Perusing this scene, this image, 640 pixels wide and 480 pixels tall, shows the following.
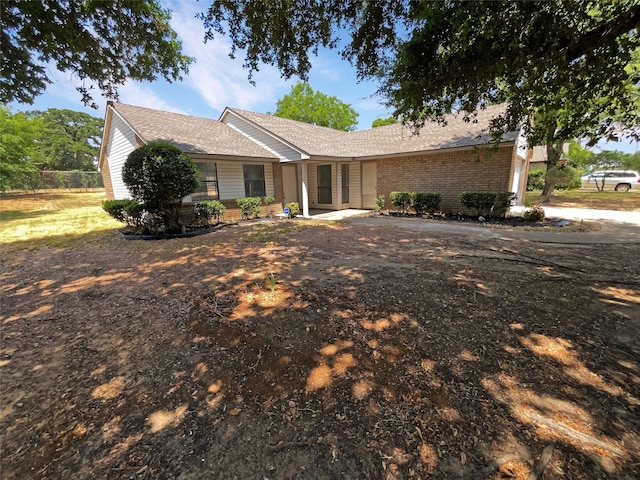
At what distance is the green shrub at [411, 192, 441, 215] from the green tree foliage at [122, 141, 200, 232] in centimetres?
870

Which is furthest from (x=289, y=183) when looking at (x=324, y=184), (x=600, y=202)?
(x=600, y=202)

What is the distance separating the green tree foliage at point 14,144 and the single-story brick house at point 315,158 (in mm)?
9102

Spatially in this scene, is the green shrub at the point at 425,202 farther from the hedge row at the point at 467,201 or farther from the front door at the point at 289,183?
the front door at the point at 289,183

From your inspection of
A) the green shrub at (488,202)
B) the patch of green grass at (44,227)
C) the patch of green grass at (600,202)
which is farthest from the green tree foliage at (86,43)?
the patch of green grass at (600,202)

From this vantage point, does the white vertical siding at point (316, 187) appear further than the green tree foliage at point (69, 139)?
No

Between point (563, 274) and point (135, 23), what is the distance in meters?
10.0

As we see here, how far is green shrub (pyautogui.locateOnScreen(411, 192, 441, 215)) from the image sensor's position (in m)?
11.5

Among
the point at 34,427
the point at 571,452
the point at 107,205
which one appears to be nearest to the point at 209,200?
the point at 107,205

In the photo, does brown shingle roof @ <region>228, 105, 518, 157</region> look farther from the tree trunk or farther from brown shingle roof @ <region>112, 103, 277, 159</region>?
the tree trunk

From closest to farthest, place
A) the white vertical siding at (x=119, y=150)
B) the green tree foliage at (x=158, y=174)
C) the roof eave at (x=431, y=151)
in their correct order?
the green tree foliage at (x=158, y=174) → the roof eave at (x=431, y=151) → the white vertical siding at (x=119, y=150)

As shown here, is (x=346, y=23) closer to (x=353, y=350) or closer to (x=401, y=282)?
(x=401, y=282)

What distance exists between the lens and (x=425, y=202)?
461 inches

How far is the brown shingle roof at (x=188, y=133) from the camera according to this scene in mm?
10422

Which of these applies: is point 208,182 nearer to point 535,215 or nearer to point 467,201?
point 467,201
